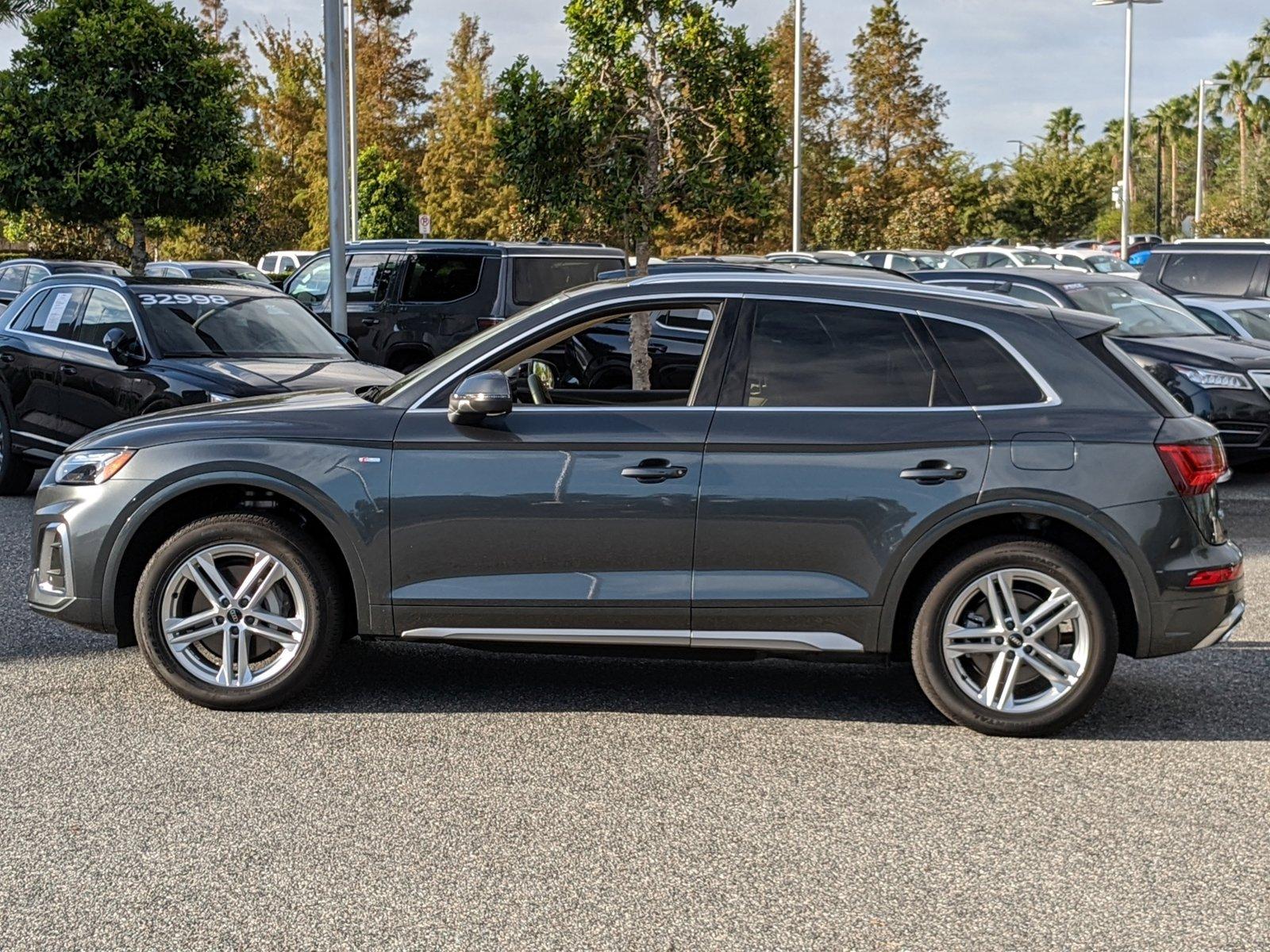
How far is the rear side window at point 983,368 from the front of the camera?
18.6 feet

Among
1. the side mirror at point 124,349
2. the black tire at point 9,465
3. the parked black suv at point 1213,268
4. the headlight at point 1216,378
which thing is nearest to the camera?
the side mirror at point 124,349

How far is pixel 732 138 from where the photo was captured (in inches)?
651

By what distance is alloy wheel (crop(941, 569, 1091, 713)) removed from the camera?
5.60 meters

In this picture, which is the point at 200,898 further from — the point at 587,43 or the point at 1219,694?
the point at 587,43

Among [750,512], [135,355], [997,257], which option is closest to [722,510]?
[750,512]

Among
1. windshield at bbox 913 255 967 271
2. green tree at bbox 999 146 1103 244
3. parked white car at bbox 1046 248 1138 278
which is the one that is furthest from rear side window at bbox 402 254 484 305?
green tree at bbox 999 146 1103 244

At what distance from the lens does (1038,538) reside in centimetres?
572

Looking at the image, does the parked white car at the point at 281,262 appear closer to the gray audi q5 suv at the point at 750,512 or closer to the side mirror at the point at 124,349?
the side mirror at the point at 124,349

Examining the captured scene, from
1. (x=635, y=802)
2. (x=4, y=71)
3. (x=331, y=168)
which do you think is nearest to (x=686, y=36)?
(x=331, y=168)

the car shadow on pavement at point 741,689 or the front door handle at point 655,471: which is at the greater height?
the front door handle at point 655,471

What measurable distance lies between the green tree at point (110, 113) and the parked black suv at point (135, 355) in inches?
251

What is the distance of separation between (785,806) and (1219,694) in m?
2.40

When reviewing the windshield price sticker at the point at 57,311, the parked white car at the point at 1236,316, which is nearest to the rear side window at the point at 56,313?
the windshield price sticker at the point at 57,311

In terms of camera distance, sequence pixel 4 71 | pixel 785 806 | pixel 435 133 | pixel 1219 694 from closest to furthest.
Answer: pixel 785 806, pixel 1219 694, pixel 4 71, pixel 435 133
